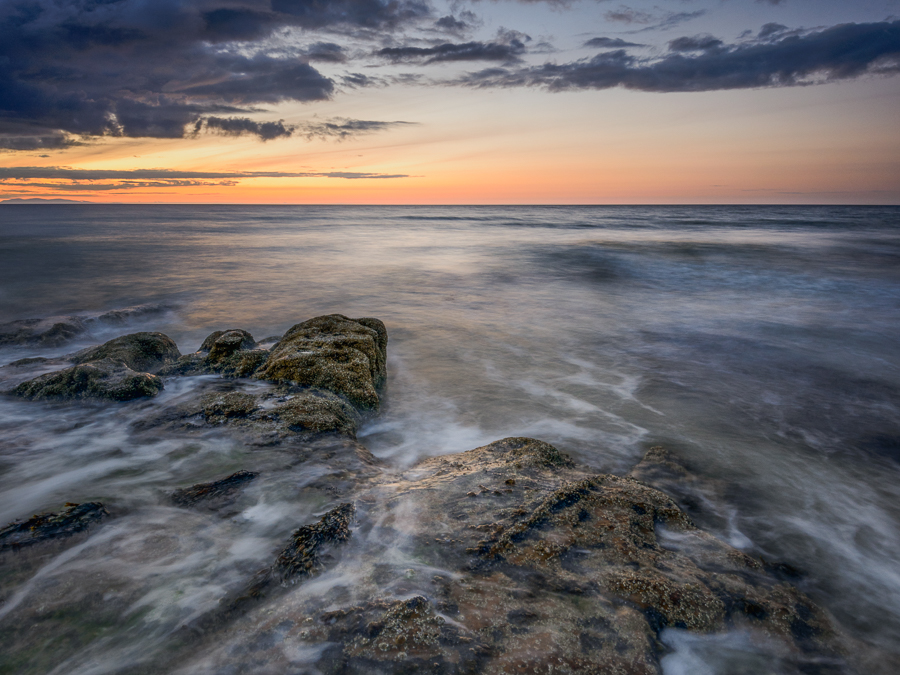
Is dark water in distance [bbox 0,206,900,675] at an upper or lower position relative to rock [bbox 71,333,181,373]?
lower

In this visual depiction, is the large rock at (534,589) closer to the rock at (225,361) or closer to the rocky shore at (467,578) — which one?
the rocky shore at (467,578)

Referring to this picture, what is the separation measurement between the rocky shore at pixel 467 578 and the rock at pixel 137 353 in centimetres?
291

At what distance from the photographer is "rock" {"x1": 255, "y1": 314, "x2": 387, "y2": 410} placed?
198 inches

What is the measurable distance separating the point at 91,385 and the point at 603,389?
20.6ft

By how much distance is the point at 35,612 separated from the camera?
2.24 metres

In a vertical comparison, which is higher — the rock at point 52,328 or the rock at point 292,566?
the rock at point 292,566

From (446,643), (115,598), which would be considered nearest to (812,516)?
(446,643)

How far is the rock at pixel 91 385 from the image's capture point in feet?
16.0

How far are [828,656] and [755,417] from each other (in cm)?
401

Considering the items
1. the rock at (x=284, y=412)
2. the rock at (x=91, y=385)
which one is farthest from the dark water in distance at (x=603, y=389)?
the rock at (x=284, y=412)

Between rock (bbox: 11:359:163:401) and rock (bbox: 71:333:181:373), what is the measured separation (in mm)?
458

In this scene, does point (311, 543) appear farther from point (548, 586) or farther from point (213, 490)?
point (548, 586)

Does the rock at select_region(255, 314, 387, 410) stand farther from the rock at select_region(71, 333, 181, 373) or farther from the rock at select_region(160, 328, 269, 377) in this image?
the rock at select_region(71, 333, 181, 373)

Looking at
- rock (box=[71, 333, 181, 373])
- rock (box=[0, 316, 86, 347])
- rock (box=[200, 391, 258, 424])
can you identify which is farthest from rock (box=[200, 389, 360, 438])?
rock (box=[0, 316, 86, 347])
